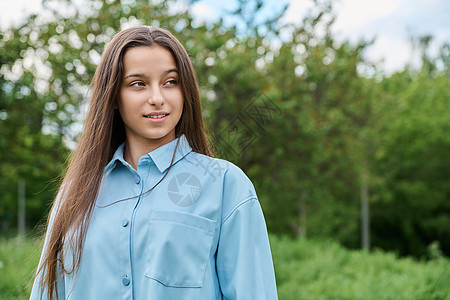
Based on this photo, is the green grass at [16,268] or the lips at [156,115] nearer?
the lips at [156,115]

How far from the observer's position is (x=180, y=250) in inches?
57.3

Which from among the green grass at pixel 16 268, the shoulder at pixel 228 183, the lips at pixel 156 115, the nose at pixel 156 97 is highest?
the nose at pixel 156 97

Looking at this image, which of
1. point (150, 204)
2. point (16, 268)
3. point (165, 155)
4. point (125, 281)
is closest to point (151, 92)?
point (165, 155)

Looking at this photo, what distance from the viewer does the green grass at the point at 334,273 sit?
5009mm

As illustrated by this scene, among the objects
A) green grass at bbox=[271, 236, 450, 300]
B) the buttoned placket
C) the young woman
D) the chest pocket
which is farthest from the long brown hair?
green grass at bbox=[271, 236, 450, 300]

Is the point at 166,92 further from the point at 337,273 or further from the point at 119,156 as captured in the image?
the point at 337,273

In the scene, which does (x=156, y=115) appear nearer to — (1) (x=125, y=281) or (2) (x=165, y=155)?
(2) (x=165, y=155)

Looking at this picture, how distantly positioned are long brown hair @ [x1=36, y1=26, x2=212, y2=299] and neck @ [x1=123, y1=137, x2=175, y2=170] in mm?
68

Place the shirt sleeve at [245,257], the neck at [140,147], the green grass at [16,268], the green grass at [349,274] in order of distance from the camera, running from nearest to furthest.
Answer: the shirt sleeve at [245,257]
the neck at [140,147]
the green grass at [16,268]
the green grass at [349,274]

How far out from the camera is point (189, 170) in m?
1.59

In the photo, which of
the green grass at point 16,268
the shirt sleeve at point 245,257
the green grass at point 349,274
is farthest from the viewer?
the green grass at point 349,274

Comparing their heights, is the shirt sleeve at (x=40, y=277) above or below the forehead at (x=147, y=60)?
below

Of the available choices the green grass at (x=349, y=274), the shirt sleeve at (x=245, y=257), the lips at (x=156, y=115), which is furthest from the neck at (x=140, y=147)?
the green grass at (x=349, y=274)

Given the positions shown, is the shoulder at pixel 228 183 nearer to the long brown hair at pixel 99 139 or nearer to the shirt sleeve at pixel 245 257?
the shirt sleeve at pixel 245 257
